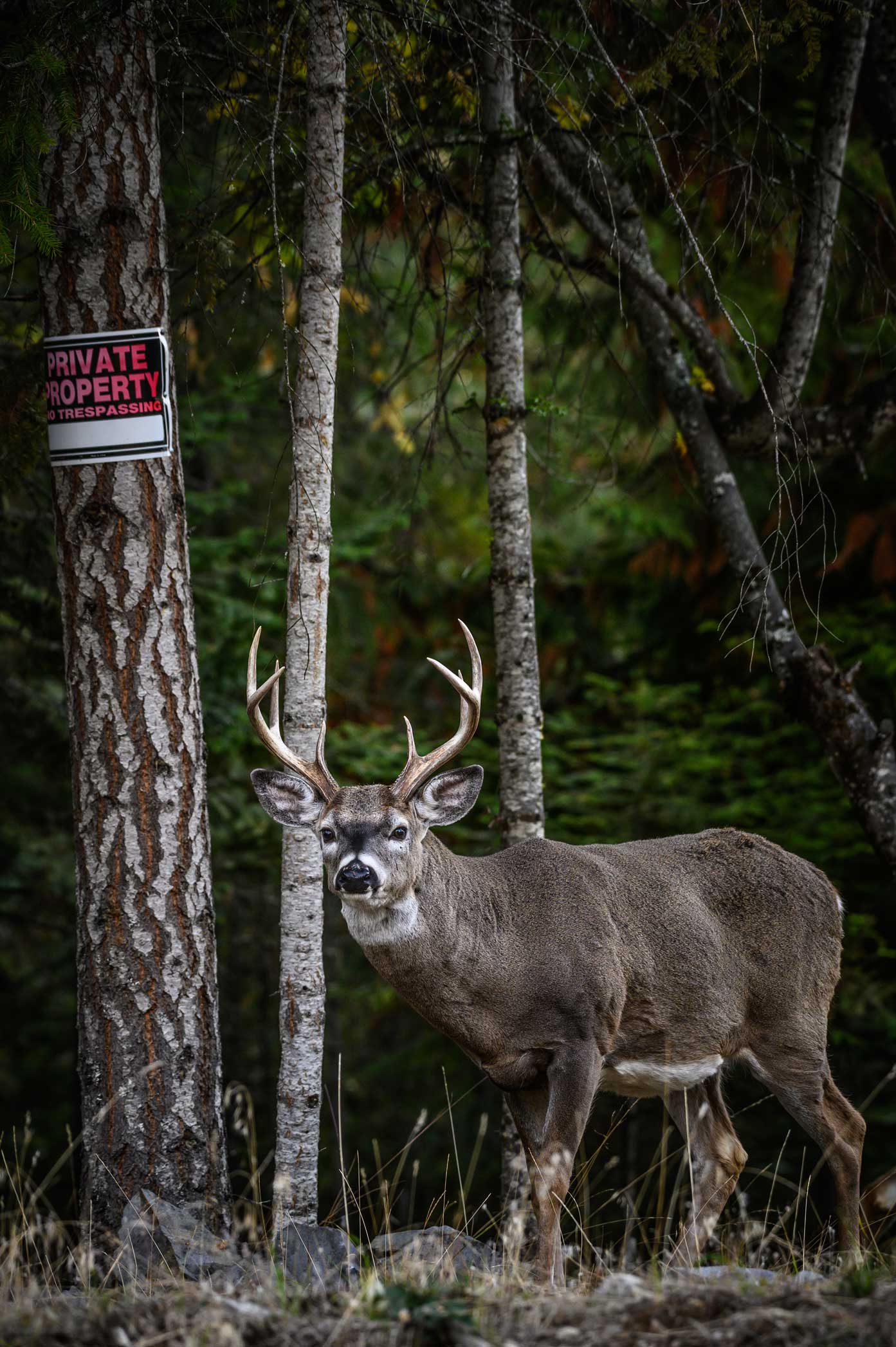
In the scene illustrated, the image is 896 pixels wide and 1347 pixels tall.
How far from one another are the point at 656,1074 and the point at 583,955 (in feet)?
2.48

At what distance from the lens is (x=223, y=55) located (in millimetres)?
5605

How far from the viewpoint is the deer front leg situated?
4.70 metres

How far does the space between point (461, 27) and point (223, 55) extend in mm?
1417

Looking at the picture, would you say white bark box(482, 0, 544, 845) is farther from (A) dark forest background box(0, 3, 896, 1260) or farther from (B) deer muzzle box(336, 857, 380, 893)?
(B) deer muzzle box(336, 857, 380, 893)

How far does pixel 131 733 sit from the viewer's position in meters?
4.85

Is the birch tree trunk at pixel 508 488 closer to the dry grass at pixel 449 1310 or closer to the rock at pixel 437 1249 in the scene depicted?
the rock at pixel 437 1249

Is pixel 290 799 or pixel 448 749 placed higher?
pixel 448 749

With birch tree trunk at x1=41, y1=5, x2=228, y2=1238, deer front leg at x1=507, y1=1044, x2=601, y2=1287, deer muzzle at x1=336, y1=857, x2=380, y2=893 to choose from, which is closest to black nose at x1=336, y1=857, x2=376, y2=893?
deer muzzle at x1=336, y1=857, x2=380, y2=893

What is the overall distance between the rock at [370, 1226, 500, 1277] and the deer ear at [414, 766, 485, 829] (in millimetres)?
1583

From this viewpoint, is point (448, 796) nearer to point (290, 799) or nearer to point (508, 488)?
point (290, 799)

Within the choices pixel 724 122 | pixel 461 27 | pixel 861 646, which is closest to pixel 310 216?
pixel 461 27

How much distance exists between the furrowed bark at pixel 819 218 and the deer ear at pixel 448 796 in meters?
2.68

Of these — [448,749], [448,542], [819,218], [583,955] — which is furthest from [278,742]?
[448,542]

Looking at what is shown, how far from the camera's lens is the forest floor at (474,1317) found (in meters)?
3.07
